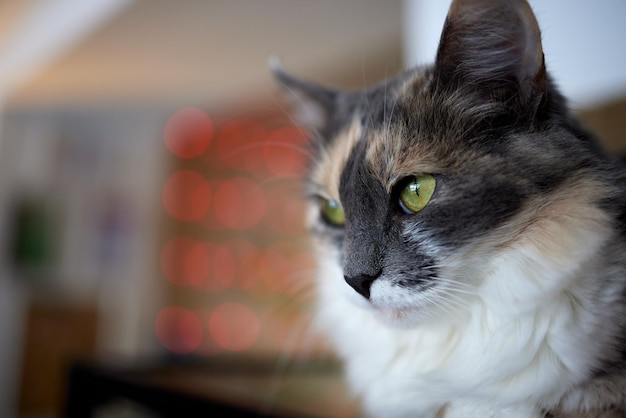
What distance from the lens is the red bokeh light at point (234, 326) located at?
4379 mm

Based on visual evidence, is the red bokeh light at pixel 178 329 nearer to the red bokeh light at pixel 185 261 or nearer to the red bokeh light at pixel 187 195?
the red bokeh light at pixel 185 261

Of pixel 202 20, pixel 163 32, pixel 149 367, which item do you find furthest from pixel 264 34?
pixel 149 367

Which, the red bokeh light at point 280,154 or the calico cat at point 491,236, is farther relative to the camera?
the red bokeh light at point 280,154

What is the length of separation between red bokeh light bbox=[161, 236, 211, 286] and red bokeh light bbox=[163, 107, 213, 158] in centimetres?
86

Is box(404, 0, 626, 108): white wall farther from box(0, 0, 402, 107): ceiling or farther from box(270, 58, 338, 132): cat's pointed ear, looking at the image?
box(0, 0, 402, 107): ceiling

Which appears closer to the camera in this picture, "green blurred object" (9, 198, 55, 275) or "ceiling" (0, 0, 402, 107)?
"ceiling" (0, 0, 402, 107)

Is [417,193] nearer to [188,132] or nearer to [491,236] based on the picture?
[491,236]

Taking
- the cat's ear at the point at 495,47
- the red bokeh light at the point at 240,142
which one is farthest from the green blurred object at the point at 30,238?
the cat's ear at the point at 495,47

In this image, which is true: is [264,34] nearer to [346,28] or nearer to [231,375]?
[346,28]

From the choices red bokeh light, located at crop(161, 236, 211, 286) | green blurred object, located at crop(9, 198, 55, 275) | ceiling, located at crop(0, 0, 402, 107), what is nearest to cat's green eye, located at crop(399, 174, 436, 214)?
ceiling, located at crop(0, 0, 402, 107)

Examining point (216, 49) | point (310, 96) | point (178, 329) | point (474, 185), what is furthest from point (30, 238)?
point (474, 185)

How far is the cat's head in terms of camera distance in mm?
620

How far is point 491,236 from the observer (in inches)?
25.3

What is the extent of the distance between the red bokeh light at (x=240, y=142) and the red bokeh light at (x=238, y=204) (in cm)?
16
